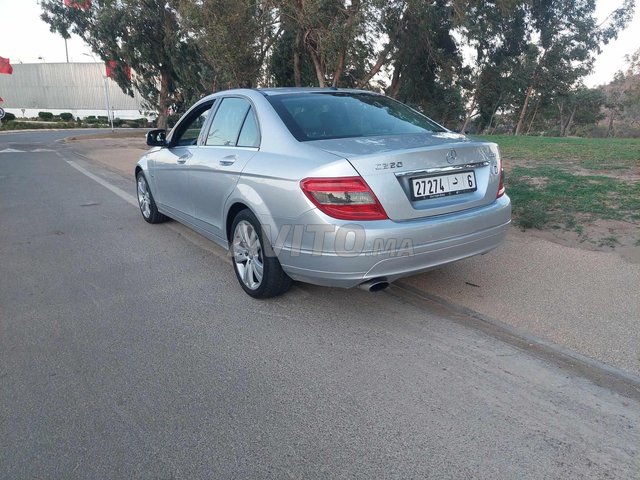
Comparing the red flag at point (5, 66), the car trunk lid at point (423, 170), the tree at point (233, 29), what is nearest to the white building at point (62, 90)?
the red flag at point (5, 66)

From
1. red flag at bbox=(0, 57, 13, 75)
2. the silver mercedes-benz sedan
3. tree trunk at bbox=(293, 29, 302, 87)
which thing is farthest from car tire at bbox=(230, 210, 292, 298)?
red flag at bbox=(0, 57, 13, 75)

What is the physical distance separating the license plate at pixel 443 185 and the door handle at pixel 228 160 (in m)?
1.52

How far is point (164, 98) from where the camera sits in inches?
1021

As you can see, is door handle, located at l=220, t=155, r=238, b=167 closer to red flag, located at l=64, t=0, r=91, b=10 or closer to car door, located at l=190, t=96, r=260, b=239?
car door, located at l=190, t=96, r=260, b=239

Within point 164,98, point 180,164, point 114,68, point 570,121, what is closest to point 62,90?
point 114,68

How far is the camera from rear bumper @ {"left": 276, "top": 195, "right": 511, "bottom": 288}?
116 inches

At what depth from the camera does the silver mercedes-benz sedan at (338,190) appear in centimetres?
296

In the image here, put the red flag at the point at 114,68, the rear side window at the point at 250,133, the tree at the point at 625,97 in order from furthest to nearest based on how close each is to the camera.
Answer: the tree at the point at 625,97 < the red flag at the point at 114,68 < the rear side window at the point at 250,133

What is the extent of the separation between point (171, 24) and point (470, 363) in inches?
872

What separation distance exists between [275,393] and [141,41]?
79.5ft

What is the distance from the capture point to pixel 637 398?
2.55 meters

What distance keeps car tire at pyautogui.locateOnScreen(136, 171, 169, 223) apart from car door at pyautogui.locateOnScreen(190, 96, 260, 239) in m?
1.74

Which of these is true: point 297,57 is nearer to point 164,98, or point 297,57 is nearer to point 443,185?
point 164,98

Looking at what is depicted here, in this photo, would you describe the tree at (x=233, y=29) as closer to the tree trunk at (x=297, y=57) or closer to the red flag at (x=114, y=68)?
the tree trunk at (x=297, y=57)
